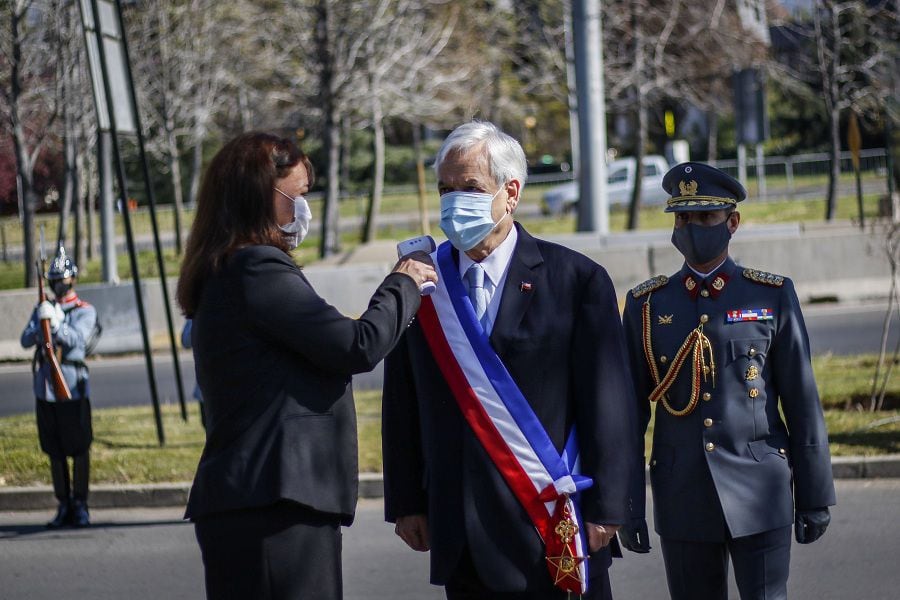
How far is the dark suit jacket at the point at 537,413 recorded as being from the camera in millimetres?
3379

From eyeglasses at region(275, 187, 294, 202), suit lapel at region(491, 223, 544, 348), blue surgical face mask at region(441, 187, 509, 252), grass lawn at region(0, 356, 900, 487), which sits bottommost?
grass lawn at region(0, 356, 900, 487)

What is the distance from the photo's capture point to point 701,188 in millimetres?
4223

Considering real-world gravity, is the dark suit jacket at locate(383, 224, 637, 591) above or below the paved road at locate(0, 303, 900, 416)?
above

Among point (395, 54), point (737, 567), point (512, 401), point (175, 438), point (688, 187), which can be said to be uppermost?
point (395, 54)

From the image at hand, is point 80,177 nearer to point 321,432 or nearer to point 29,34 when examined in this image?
point 29,34

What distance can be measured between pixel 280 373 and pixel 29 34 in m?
20.9

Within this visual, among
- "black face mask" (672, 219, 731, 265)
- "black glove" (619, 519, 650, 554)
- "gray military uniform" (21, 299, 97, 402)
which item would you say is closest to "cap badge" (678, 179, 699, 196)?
"black face mask" (672, 219, 731, 265)

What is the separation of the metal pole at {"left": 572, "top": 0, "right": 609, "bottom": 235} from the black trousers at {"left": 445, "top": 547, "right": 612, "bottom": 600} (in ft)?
49.9

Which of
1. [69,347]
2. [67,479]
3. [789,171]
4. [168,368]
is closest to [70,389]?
[69,347]

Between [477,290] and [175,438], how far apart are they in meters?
7.00

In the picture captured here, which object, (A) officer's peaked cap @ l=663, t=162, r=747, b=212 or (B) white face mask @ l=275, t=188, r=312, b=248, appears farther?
(A) officer's peaked cap @ l=663, t=162, r=747, b=212

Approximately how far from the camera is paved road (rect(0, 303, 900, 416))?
13531 millimetres

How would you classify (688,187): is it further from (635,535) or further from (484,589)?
(484,589)

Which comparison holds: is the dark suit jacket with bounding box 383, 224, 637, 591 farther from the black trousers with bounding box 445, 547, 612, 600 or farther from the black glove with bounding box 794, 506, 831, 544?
the black glove with bounding box 794, 506, 831, 544
